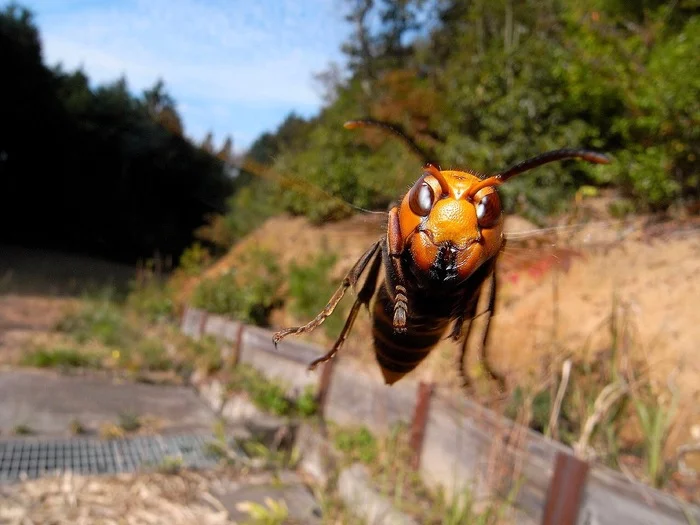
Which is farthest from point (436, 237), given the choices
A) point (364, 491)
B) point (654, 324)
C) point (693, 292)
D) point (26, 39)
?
point (26, 39)

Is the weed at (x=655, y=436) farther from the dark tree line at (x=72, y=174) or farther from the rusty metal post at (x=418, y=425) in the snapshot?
the dark tree line at (x=72, y=174)

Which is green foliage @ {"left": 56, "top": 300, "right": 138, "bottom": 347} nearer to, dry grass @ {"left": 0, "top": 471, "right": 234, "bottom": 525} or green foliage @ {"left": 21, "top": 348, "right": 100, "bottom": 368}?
green foliage @ {"left": 21, "top": 348, "right": 100, "bottom": 368}

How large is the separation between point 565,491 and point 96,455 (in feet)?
11.5

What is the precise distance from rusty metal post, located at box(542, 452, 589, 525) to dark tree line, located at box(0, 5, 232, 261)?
1219cm

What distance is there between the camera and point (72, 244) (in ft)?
66.2

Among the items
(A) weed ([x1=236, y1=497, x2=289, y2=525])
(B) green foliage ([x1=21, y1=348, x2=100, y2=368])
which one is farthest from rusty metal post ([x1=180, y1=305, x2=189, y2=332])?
(A) weed ([x1=236, y1=497, x2=289, y2=525])

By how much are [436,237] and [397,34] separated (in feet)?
36.5

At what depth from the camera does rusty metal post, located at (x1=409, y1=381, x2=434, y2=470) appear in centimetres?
398

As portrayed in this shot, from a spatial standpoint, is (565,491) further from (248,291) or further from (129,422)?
(248,291)

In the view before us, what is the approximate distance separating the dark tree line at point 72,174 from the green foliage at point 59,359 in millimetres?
7160

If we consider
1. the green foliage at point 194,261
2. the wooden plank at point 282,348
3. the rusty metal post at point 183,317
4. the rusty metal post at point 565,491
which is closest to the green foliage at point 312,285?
the wooden plank at point 282,348

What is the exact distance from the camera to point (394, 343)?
716mm

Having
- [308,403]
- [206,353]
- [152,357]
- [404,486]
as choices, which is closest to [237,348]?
[206,353]

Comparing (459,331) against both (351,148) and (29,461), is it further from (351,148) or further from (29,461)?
(29,461)
